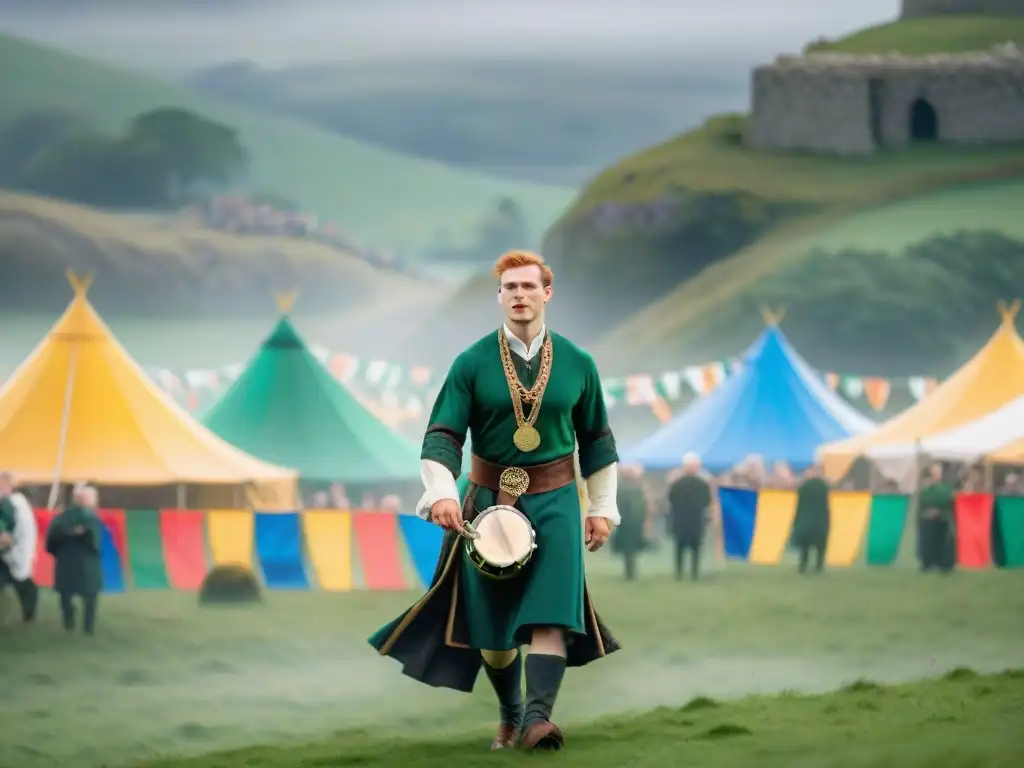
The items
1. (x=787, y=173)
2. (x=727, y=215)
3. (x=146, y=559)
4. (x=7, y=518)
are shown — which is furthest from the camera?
(x=787, y=173)

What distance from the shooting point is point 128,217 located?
59.1 meters

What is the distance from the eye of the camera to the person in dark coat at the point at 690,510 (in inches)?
810

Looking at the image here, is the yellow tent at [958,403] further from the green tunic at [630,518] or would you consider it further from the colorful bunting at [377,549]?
the colorful bunting at [377,549]

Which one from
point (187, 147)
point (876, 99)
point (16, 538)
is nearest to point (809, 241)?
point (876, 99)

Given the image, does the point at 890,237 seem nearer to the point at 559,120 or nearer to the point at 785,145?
the point at 785,145

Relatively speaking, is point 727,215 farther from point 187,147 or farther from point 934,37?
point 187,147

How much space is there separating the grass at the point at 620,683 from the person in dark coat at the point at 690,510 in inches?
11.0

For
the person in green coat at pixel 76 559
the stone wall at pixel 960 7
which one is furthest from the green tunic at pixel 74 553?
the stone wall at pixel 960 7

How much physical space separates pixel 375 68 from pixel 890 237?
17.3 meters

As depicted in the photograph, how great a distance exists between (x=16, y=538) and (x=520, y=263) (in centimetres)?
843

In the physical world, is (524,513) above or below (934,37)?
below

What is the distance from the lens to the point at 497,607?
845 centimetres

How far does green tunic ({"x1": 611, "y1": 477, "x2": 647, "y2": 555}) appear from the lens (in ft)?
68.5

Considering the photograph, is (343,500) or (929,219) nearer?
(343,500)
